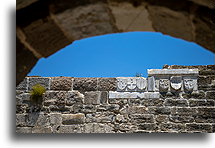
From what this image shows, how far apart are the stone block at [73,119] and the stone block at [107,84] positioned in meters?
0.51

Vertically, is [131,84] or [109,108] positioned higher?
[131,84]

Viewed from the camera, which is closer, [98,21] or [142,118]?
[98,21]

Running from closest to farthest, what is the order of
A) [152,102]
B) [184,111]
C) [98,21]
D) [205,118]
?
[98,21] → [205,118] → [184,111] → [152,102]

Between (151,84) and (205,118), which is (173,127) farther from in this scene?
(151,84)

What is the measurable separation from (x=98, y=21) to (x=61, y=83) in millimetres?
2711

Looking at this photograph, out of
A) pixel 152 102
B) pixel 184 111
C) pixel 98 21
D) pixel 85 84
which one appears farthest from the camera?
pixel 85 84

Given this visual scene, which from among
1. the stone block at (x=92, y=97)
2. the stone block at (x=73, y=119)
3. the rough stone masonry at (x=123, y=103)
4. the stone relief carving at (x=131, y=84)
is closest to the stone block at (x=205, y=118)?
the rough stone masonry at (x=123, y=103)

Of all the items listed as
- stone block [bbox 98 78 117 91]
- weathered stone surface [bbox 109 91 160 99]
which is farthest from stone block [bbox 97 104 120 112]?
stone block [bbox 98 78 117 91]

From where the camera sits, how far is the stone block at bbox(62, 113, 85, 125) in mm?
4395

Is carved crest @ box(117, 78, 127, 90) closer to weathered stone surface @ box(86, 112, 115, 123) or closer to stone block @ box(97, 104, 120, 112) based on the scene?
stone block @ box(97, 104, 120, 112)

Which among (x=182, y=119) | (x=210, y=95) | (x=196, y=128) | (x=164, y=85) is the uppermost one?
(x=164, y=85)

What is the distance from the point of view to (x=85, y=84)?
456 centimetres

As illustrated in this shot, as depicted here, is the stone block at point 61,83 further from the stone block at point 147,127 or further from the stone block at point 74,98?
the stone block at point 147,127

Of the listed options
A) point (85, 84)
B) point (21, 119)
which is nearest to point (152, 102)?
point (85, 84)
